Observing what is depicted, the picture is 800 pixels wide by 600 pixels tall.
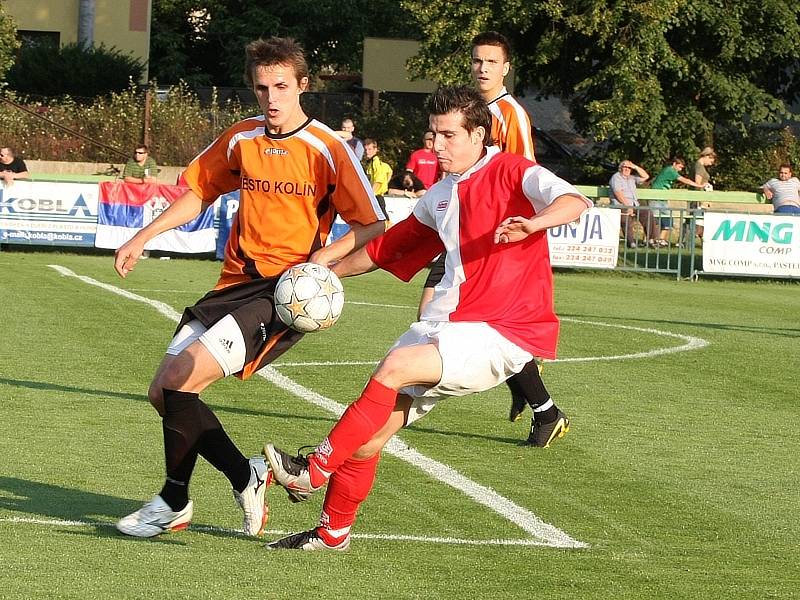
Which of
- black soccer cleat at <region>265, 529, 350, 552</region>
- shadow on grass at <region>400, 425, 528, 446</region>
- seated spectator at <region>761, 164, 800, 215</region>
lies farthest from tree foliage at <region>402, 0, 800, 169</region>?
black soccer cleat at <region>265, 529, 350, 552</region>

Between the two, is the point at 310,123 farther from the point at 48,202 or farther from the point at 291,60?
the point at 48,202

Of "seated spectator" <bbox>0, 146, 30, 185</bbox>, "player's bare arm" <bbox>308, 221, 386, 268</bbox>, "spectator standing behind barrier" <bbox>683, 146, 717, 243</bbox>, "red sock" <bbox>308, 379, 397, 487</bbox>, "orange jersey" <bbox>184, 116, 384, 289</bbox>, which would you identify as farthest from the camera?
"spectator standing behind barrier" <bbox>683, 146, 717, 243</bbox>

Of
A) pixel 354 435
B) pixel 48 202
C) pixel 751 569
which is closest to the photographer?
pixel 354 435

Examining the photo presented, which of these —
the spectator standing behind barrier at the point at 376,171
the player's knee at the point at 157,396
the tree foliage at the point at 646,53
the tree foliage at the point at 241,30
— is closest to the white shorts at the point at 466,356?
the player's knee at the point at 157,396

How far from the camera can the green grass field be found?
5.41 metres

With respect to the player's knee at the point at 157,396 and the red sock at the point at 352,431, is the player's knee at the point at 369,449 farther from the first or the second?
the player's knee at the point at 157,396

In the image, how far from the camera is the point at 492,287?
5.73m

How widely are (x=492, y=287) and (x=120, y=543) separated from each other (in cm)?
176

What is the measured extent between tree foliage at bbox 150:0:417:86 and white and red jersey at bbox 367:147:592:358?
41.9m

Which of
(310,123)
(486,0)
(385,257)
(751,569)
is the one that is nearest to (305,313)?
(385,257)

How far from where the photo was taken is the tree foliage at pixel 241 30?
4831 centimetres

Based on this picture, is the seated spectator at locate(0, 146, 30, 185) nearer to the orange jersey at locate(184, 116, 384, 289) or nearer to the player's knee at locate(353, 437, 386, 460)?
the orange jersey at locate(184, 116, 384, 289)

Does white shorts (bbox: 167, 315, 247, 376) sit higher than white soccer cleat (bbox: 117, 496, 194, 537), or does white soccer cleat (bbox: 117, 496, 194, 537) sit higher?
white shorts (bbox: 167, 315, 247, 376)

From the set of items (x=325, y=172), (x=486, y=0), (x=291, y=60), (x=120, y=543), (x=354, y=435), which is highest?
(x=486, y=0)
